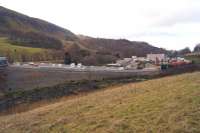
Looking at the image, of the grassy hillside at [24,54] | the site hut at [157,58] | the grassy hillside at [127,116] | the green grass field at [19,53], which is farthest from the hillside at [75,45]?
the grassy hillside at [127,116]

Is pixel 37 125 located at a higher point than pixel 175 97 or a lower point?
lower

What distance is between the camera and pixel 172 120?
15.4m

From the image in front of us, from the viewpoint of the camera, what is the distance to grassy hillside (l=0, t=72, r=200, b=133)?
15164mm

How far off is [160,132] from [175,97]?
5447mm

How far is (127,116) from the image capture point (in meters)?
17.2

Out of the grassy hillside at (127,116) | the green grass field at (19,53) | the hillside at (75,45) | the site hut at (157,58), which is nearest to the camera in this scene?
the grassy hillside at (127,116)

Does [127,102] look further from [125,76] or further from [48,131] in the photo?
[125,76]

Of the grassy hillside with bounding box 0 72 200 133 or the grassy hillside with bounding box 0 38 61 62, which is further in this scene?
the grassy hillside with bounding box 0 38 61 62

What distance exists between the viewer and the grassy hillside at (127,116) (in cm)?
1516

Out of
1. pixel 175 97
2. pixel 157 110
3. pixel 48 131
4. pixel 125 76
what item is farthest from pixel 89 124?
pixel 125 76

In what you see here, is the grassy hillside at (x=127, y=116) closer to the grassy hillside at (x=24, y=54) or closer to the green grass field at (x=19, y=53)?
the green grass field at (x=19, y=53)

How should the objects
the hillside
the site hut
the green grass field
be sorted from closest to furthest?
the site hut < the green grass field < the hillside

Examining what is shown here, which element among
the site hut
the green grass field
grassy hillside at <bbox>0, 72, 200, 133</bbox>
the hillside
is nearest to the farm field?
the green grass field

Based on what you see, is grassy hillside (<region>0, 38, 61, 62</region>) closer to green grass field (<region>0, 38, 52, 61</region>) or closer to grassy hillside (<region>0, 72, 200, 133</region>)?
green grass field (<region>0, 38, 52, 61</region>)
